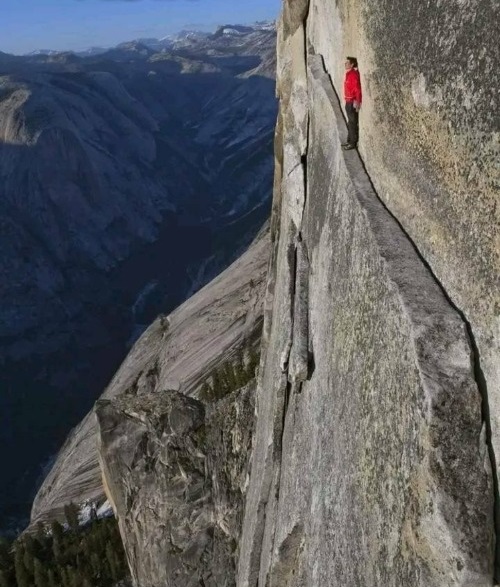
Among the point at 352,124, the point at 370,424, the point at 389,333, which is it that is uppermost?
the point at 352,124

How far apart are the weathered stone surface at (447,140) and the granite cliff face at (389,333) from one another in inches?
1.1

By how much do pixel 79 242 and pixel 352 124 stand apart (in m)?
114

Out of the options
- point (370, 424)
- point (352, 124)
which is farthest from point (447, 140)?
point (352, 124)

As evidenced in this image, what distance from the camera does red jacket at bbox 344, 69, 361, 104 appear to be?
432 inches

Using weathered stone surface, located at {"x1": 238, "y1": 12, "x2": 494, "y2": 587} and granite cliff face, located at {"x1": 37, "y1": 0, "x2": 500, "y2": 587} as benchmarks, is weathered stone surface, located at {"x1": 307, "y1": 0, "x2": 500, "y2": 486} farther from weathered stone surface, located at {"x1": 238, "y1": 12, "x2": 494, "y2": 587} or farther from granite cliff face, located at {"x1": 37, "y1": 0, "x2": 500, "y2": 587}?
weathered stone surface, located at {"x1": 238, "y1": 12, "x2": 494, "y2": 587}

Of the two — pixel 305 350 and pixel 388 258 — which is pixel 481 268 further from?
pixel 305 350

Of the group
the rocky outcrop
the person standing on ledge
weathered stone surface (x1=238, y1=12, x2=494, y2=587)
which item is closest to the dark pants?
the person standing on ledge

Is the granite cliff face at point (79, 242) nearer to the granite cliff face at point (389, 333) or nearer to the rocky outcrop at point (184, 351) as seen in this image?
the rocky outcrop at point (184, 351)

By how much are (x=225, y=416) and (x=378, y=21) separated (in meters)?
14.4

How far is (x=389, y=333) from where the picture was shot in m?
7.44

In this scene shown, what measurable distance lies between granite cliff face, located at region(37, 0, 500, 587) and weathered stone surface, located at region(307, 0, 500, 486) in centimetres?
3

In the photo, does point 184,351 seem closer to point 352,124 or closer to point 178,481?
point 178,481


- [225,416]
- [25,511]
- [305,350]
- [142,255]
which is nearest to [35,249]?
[142,255]

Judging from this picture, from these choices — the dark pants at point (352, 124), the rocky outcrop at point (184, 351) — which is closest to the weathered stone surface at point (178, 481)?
the rocky outcrop at point (184, 351)
